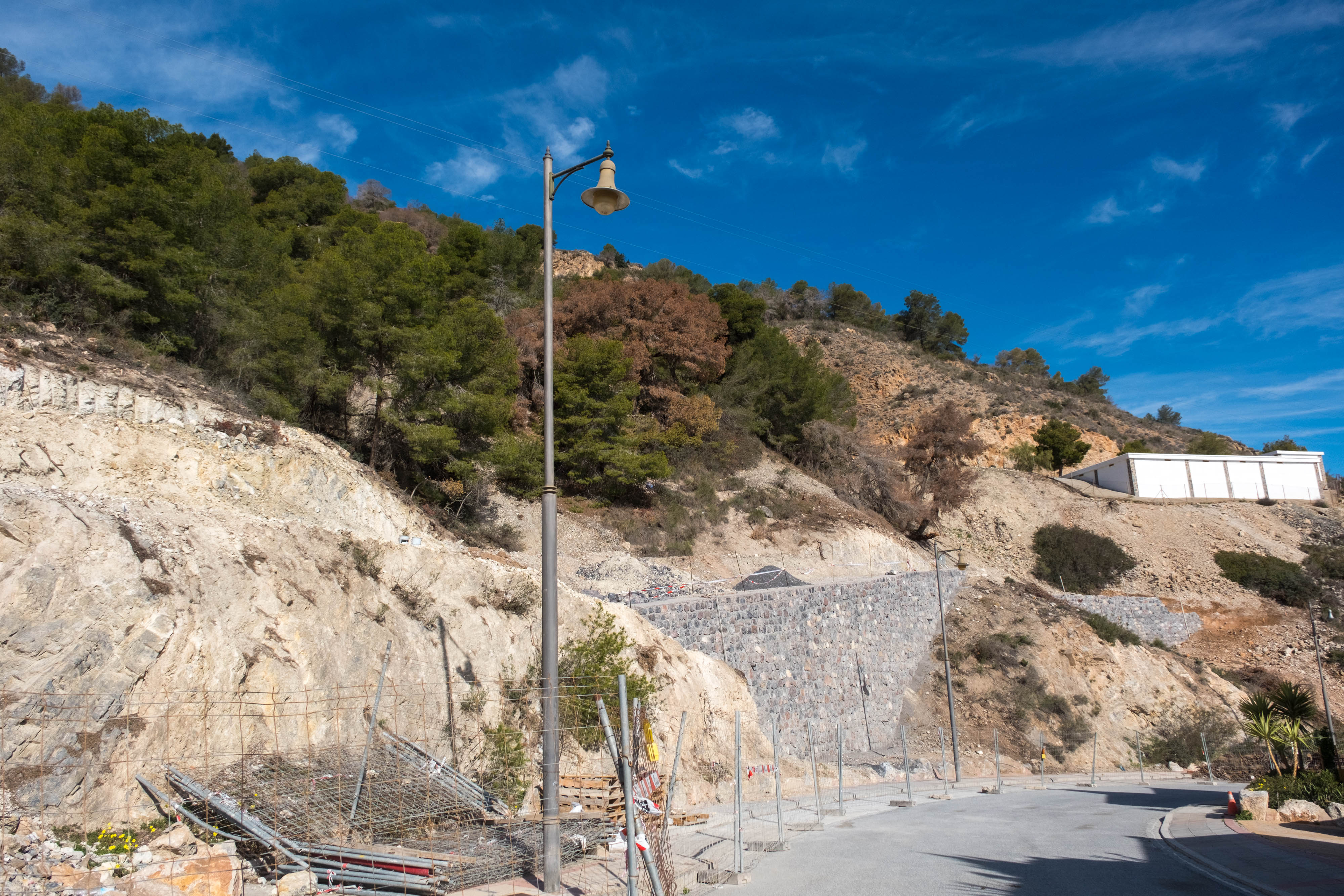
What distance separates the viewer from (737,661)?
21422 millimetres

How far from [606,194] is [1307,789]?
18.6 meters

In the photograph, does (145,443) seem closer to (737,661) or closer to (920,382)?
(737,661)

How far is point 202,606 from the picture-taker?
10695 mm

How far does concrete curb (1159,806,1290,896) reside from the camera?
918cm

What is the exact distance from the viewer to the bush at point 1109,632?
109ft

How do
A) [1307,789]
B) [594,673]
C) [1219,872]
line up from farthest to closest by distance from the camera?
[1307,789] → [594,673] → [1219,872]

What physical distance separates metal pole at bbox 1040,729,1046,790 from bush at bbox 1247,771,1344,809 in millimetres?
7764

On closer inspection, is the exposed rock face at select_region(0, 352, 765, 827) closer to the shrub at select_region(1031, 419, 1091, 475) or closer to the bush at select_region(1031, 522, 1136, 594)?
the bush at select_region(1031, 522, 1136, 594)

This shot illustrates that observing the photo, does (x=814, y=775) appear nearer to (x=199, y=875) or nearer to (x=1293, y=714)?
(x=1293, y=714)

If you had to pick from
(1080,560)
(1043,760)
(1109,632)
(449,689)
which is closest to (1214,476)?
(1080,560)

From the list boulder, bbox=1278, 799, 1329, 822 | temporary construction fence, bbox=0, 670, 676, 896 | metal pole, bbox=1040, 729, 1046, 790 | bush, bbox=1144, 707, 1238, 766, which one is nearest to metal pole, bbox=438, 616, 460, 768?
temporary construction fence, bbox=0, 670, 676, 896

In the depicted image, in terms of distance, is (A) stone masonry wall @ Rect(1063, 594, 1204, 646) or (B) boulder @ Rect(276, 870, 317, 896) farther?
(A) stone masonry wall @ Rect(1063, 594, 1204, 646)

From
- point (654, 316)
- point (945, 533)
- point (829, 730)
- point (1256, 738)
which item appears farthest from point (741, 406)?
point (1256, 738)

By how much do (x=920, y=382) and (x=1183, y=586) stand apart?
29225mm
